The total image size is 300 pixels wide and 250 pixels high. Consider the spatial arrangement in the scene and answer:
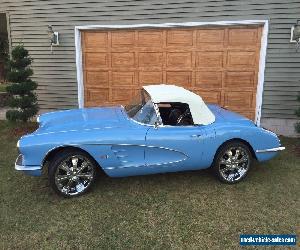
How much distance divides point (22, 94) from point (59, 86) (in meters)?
1.18

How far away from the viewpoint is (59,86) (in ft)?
28.8

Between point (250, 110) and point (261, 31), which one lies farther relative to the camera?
point (250, 110)

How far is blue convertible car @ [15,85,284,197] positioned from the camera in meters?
4.33

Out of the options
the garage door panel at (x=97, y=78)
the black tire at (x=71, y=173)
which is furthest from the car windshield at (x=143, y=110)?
the garage door panel at (x=97, y=78)

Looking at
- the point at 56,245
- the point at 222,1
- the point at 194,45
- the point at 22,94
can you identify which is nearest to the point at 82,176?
the point at 56,245

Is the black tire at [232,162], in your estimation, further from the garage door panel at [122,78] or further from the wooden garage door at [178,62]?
the garage door panel at [122,78]

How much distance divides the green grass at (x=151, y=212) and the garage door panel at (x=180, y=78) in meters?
3.40

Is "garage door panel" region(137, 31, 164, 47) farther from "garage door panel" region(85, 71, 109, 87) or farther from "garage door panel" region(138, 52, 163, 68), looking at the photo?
"garage door panel" region(85, 71, 109, 87)

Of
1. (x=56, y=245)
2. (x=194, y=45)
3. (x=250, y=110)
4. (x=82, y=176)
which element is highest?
(x=194, y=45)

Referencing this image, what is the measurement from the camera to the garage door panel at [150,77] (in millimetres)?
8250

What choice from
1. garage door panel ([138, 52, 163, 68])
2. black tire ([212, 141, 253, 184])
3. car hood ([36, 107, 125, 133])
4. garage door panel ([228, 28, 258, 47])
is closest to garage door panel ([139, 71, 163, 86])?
garage door panel ([138, 52, 163, 68])

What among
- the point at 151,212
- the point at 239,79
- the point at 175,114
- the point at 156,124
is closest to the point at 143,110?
the point at 156,124

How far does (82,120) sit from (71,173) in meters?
0.93

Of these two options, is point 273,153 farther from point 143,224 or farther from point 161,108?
point 143,224
